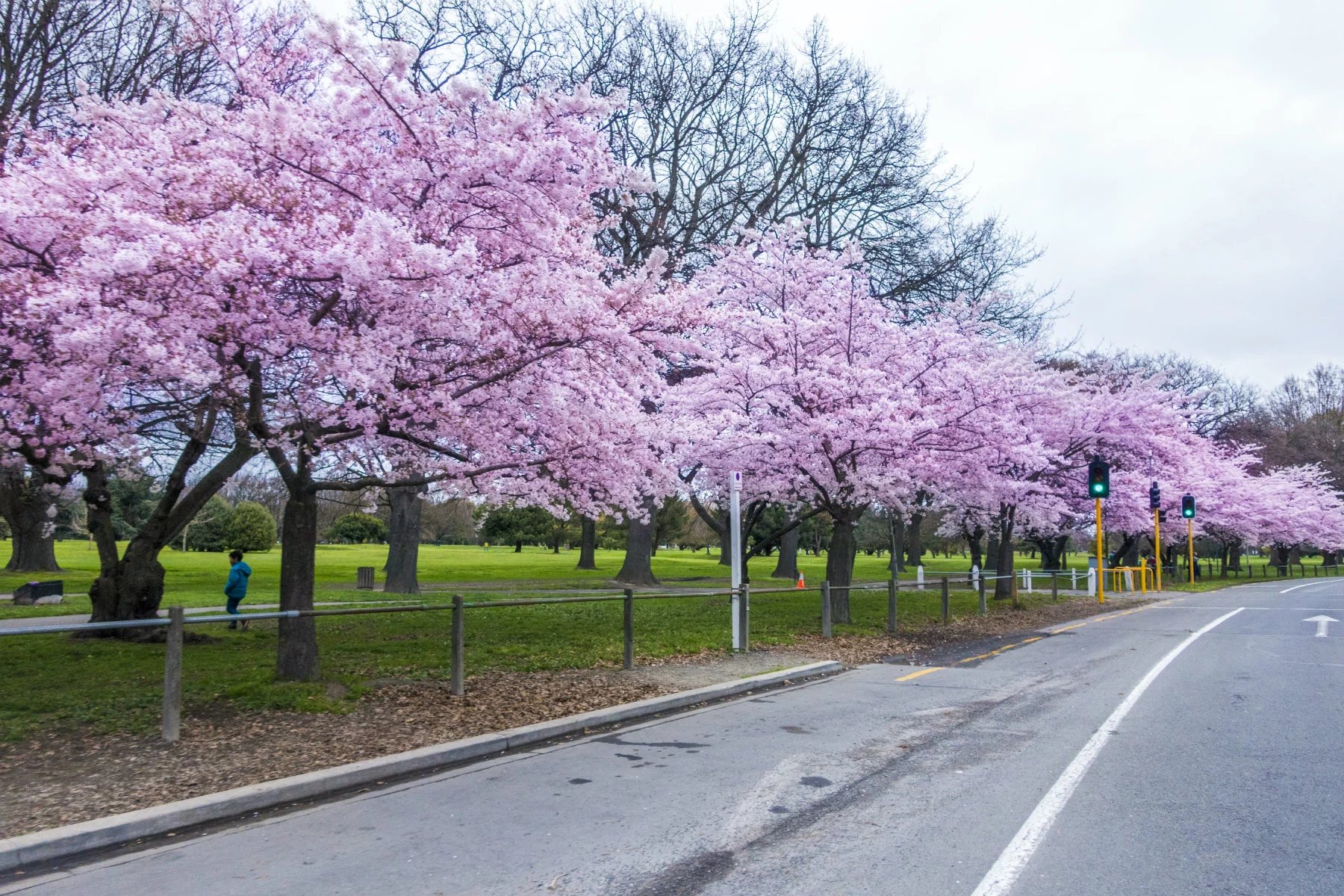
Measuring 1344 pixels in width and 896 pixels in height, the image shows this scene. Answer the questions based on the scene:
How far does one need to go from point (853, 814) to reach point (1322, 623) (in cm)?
1968

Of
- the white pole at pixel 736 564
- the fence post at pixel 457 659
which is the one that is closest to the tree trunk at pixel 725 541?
the white pole at pixel 736 564

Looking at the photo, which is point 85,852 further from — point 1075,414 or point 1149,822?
point 1075,414

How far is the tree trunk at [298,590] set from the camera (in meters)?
10.0

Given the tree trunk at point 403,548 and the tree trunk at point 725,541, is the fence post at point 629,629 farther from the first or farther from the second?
the tree trunk at point 725,541

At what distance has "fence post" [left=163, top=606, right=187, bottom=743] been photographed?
24.4 feet

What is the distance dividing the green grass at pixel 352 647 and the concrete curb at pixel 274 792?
2.00 m

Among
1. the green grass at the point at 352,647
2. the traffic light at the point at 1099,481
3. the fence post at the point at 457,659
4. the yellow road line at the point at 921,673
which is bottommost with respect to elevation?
the yellow road line at the point at 921,673

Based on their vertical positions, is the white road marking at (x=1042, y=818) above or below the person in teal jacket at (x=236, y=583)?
below

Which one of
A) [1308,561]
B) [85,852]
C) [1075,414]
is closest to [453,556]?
[1075,414]

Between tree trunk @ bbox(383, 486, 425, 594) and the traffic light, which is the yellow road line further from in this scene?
tree trunk @ bbox(383, 486, 425, 594)

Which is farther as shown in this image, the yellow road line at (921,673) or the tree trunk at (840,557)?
the tree trunk at (840,557)

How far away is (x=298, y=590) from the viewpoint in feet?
33.0

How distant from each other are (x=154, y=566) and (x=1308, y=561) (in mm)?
125949

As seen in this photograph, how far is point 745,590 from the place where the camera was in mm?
14281
